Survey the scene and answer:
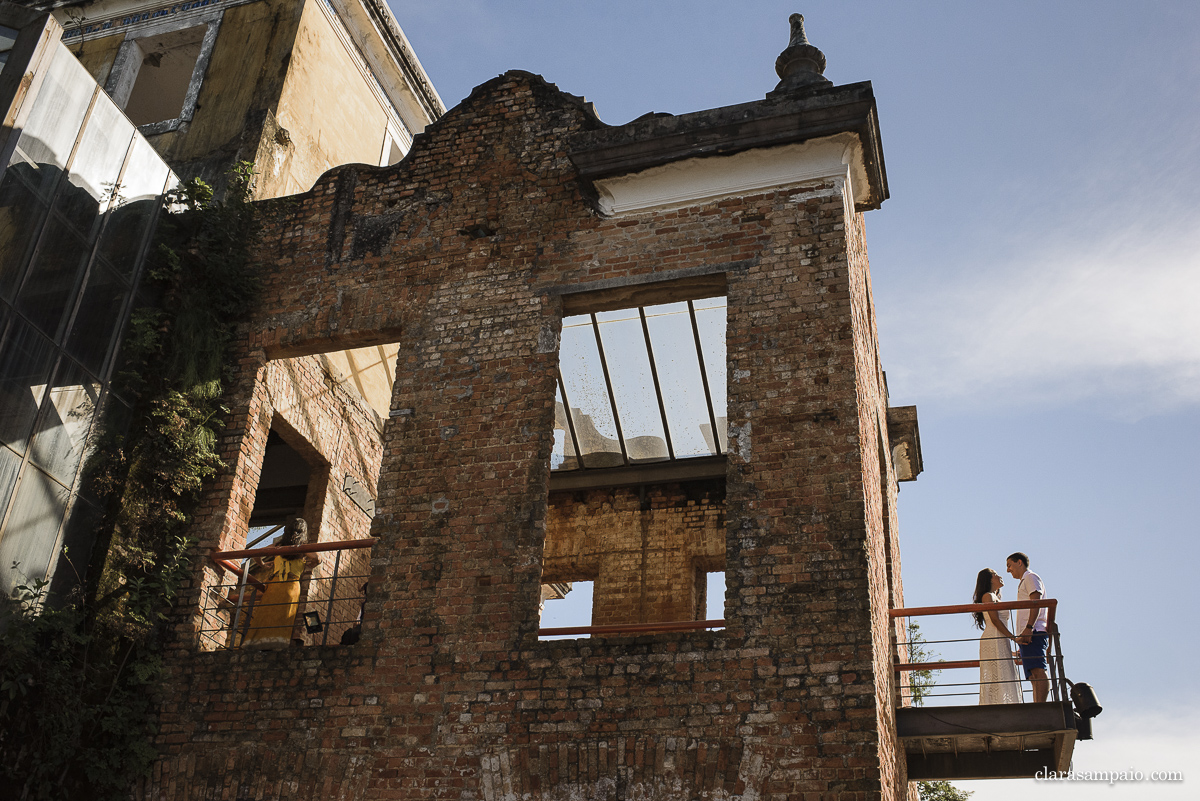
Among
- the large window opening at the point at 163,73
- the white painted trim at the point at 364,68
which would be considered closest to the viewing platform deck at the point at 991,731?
the white painted trim at the point at 364,68

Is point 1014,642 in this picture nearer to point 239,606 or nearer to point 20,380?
point 239,606

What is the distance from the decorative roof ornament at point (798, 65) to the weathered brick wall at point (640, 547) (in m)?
4.90

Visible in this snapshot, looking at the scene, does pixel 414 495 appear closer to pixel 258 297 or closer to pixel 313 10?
pixel 258 297

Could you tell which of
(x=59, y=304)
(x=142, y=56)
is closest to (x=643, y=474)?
(x=59, y=304)

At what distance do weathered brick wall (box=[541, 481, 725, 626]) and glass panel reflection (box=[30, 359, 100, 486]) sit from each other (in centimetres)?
495

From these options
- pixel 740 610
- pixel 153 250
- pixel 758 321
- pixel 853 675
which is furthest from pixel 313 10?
pixel 853 675

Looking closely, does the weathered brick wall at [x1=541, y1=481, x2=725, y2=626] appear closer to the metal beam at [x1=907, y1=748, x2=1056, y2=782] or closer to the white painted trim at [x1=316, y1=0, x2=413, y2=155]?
the metal beam at [x1=907, y1=748, x2=1056, y2=782]

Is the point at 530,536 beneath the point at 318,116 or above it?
beneath

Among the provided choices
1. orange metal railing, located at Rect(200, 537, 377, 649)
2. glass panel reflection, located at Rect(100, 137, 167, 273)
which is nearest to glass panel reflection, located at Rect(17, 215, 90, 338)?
glass panel reflection, located at Rect(100, 137, 167, 273)

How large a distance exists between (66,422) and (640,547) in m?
6.35

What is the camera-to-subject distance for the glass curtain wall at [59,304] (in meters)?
8.27

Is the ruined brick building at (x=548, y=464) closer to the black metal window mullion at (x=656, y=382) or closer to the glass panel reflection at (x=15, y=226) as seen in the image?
the black metal window mullion at (x=656, y=382)

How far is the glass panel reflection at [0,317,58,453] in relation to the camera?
8.20 meters

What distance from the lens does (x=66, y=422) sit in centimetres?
874
